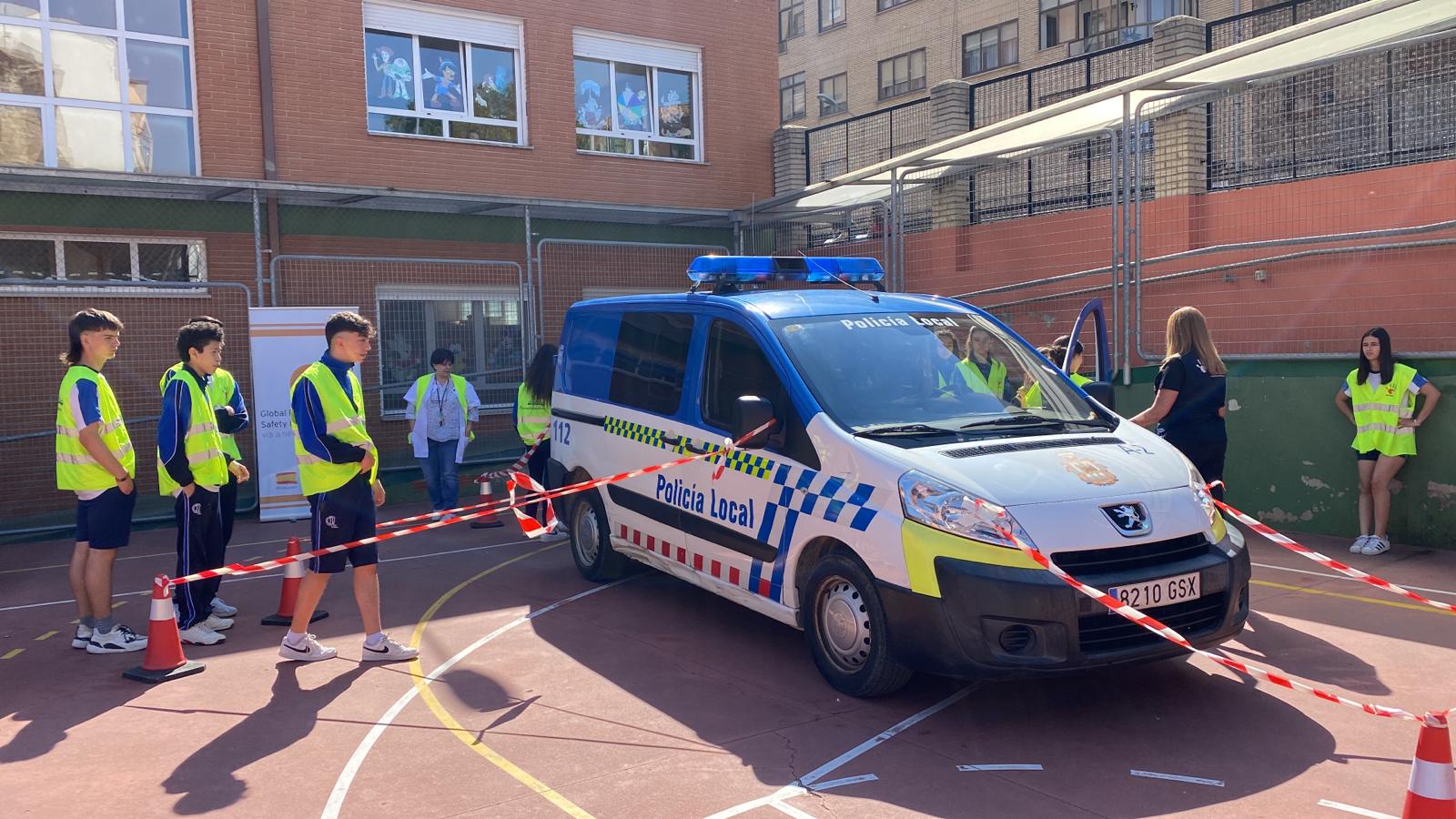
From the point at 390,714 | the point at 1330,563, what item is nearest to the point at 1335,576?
the point at 1330,563

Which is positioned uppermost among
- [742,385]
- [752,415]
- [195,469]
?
[742,385]

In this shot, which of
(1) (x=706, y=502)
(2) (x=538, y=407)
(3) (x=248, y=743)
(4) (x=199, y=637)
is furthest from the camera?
(2) (x=538, y=407)

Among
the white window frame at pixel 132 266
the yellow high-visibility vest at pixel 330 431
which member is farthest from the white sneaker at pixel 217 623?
the white window frame at pixel 132 266

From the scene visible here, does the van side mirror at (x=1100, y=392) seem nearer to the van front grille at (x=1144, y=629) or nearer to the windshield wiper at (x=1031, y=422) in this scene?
the windshield wiper at (x=1031, y=422)

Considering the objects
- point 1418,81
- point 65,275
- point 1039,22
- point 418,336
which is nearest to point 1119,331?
point 1418,81

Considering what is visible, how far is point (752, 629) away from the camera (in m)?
6.96

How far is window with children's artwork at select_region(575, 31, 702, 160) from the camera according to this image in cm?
1658

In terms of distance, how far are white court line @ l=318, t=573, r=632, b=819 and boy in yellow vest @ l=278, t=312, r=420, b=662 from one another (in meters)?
0.35

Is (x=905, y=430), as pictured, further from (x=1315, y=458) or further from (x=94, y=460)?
(x=1315, y=458)

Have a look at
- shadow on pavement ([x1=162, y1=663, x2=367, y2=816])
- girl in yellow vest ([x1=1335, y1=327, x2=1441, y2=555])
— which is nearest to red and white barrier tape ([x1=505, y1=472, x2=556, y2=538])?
shadow on pavement ([x1=162, y1=663, x2=367, y2=816])

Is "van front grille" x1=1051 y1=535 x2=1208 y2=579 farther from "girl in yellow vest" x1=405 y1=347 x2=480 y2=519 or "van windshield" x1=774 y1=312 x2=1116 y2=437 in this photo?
"girl in yellow vest" x1=405 y1=347 x2=480 y2=519

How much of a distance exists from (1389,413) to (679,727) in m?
6.52

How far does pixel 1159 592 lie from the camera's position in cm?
495

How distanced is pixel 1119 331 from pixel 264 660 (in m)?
8.19
